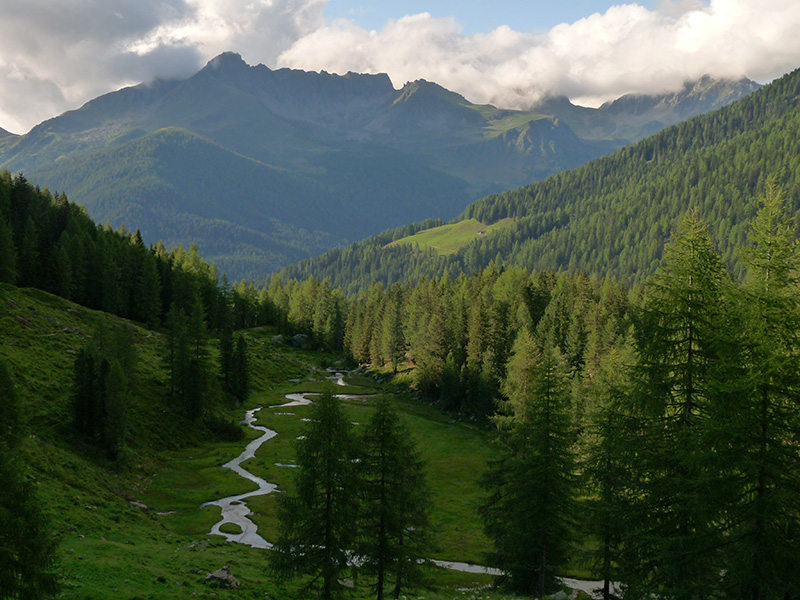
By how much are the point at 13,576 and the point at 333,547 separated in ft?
48.8

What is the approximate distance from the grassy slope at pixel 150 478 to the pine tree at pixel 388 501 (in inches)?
250

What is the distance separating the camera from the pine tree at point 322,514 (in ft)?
96.1

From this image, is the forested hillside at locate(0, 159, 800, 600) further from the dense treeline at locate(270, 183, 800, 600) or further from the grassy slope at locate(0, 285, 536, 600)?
the grassy slope at locate(0, 285, 536, 600)

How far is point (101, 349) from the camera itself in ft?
210

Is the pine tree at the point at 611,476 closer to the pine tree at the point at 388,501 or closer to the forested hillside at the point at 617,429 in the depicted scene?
the forested hillside at the point at 617,429

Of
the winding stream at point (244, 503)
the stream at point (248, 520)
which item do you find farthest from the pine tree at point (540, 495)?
the winding stream at point (244, 503)

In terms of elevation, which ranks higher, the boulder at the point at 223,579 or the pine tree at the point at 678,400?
the pine tree at the point at 678,400

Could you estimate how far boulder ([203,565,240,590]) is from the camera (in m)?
30.8

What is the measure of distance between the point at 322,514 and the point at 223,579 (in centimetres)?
731

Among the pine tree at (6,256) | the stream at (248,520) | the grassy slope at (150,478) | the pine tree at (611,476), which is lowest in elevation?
the stream at (248,520)

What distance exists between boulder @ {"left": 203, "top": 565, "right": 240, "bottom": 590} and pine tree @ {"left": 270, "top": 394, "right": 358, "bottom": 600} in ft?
9.84

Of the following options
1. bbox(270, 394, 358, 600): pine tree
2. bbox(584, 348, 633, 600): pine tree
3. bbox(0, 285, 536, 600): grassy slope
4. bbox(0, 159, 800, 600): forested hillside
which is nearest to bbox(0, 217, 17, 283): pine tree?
bbox(0, 159, 800, 600): forested hillside

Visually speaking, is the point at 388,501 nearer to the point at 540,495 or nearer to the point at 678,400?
the point at 540,495

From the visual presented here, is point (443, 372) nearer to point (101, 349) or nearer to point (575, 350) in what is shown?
point (575, 350)
